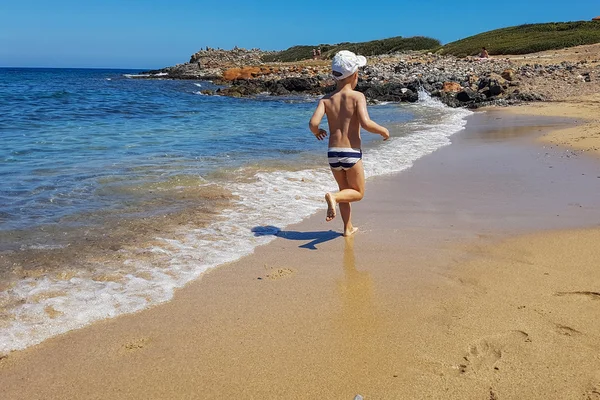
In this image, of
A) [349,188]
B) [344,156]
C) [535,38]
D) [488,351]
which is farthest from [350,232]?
[535,38]

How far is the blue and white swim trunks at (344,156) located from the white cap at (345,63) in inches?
26.4

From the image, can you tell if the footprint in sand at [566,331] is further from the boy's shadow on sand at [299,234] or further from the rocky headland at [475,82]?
the rocky headland at [475,82]

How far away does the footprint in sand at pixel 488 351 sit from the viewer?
102 inches

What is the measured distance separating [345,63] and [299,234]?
1707mm

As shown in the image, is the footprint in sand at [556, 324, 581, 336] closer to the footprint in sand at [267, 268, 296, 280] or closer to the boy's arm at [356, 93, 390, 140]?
the footprint in sand at [267, 268, 296, 280]

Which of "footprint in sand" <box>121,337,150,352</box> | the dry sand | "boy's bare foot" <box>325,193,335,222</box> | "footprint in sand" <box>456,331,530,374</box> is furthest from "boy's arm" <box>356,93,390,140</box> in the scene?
the dry sand

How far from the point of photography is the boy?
460 centimetres

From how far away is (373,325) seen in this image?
10.1 feet

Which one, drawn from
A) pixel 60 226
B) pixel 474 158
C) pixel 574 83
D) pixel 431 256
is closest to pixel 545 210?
pixel 431 256

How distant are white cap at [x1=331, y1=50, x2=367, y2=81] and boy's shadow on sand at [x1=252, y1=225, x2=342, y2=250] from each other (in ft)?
5.00

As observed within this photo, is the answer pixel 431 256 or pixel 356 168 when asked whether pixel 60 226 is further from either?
pixel 431 256

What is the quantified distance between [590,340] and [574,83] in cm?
2147

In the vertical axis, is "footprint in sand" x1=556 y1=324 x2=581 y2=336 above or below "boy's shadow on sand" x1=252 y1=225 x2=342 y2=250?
above

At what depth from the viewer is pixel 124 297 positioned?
3570mm
